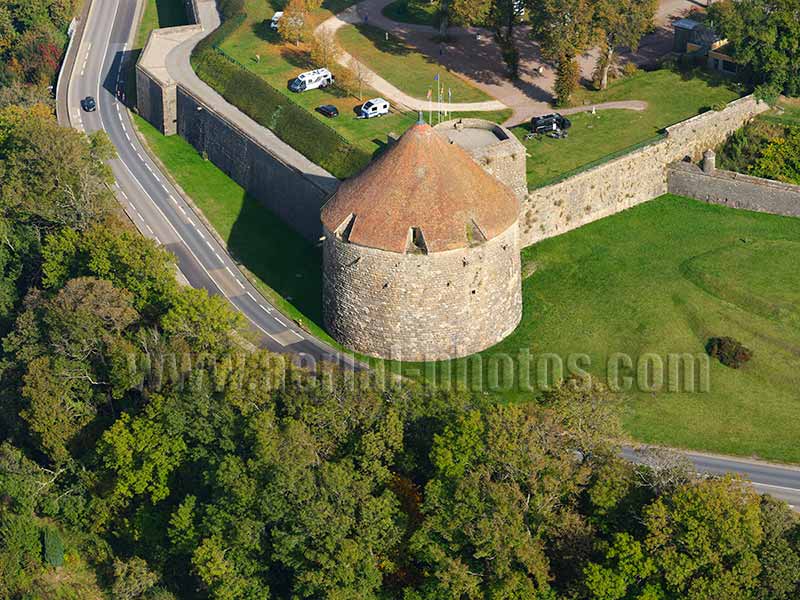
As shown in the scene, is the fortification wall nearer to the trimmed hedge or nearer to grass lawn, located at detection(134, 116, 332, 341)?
the trimmed hedge

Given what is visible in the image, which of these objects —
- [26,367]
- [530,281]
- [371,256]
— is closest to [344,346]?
[371,256]

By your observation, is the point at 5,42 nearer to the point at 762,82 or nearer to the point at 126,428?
the point at 126,428

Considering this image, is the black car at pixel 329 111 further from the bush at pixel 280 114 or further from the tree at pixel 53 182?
the tree at pixel 53 182

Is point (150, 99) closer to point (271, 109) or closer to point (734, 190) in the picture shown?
point (271, 109)

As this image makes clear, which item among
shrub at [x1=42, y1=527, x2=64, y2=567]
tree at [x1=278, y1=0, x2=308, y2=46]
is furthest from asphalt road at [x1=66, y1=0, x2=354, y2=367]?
shrub at [x1=42, y1=527, x2=64, y2=567]

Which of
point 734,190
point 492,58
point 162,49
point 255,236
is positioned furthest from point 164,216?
point 734,190

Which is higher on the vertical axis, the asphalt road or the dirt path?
the dirt path

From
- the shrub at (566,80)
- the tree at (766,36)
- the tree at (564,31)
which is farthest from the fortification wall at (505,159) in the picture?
the tree at (766,36)
